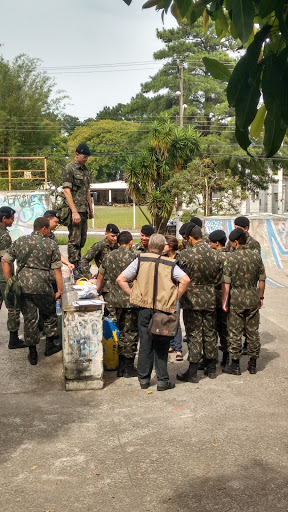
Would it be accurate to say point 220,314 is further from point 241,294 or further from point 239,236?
point 239,236

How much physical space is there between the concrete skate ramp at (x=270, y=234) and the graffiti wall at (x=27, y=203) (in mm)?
11663

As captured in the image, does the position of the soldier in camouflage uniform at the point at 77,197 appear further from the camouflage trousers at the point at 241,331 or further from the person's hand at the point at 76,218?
the camouflage trousers at the point at 241,331

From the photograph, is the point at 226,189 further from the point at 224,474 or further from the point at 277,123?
the point at 277,123

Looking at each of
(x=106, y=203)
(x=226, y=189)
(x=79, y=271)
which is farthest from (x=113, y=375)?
(x=106, y=203)

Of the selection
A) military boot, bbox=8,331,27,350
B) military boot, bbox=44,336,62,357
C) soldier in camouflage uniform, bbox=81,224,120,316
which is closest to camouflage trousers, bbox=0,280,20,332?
military boot, bbox=8,331,27,350

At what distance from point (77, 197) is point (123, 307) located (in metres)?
2.00

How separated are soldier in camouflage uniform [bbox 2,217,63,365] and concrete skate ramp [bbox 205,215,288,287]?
10.3 metres

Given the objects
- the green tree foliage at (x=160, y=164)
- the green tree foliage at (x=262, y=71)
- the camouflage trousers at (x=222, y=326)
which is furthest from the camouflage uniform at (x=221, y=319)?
the green tree foliage at (x=160, y=164)

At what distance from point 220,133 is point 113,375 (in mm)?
34097

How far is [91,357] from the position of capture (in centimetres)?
713

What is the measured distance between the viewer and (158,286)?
22.6 ft

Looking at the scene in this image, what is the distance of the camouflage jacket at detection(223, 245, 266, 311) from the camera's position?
7605 millimetres

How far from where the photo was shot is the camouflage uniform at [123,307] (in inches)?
298

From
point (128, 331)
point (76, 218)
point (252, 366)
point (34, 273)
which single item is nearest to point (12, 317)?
point (34, 273)
